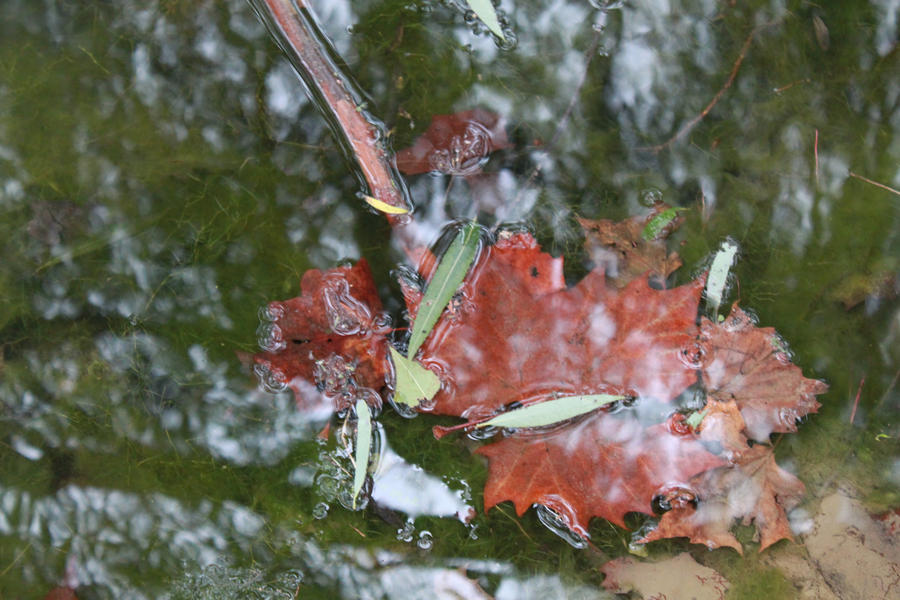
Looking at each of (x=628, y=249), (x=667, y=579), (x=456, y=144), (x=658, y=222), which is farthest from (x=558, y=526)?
(x=456, y=144)

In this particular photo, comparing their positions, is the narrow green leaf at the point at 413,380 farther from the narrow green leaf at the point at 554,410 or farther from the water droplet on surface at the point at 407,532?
the water droplet on surface at the point at 407,532

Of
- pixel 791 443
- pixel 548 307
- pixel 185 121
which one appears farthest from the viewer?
pixel 185 121

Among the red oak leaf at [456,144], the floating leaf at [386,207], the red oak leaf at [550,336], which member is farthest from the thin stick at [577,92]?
the floating leaf at [386,207]

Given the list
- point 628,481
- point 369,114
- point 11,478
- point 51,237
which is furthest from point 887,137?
point 11,478

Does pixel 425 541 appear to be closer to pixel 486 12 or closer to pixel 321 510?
pixel 321 510

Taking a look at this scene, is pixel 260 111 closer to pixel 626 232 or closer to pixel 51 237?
pixel 51 237

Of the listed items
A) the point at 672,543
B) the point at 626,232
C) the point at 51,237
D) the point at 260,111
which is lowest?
the point at 672,543
